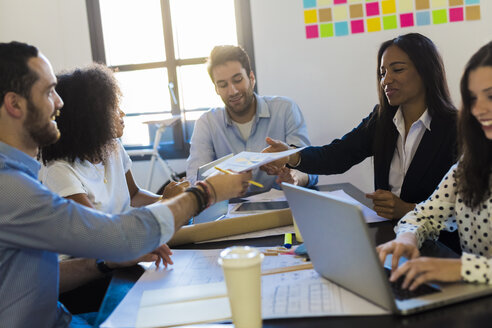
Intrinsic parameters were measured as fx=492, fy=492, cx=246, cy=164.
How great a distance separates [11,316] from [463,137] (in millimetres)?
1186

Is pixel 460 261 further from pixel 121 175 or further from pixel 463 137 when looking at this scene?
pixel 121 175

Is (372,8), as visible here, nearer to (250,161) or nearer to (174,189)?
(174,189)

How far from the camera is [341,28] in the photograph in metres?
3.72

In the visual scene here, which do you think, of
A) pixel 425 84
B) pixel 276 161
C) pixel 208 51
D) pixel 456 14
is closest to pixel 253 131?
pixel 276 161

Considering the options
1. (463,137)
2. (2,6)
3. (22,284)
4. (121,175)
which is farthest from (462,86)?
(2,6)

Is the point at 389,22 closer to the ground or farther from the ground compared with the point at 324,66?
farther from the ground

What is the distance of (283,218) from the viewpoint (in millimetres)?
1569

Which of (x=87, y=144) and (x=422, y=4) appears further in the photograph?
(x=422, y=4)

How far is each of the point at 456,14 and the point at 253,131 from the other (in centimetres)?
201

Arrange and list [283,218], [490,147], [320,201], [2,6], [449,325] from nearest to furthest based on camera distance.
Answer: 1. [449,325]
2. [320,201]
3. [490,147]
4. [283,218]
5. [2,6]

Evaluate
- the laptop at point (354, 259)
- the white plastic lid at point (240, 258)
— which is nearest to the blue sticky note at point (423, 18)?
the laptop at point (354, 259)

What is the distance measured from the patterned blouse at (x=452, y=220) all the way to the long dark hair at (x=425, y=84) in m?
0.53

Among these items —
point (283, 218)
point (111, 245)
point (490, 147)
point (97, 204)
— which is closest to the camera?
point (111, 245)

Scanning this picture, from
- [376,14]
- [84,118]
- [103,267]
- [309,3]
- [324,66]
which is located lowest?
[103,267]
